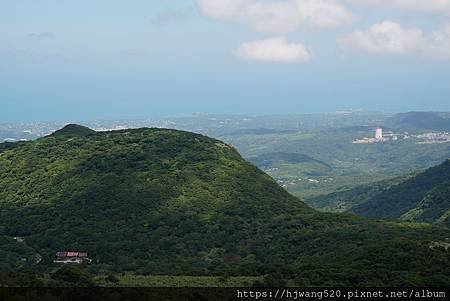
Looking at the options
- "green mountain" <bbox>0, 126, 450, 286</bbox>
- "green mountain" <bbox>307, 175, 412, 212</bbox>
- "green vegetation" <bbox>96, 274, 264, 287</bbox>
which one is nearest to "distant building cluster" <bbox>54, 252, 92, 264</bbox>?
"green mountain" <bbox>0, 126, 450, 286</bbox>

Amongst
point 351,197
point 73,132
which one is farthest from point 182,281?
point 351,197

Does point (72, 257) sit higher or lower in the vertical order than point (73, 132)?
lower

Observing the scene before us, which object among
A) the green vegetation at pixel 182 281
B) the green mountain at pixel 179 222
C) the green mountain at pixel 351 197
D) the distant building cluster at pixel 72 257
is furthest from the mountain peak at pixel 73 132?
the green mountain at pixel 351 197

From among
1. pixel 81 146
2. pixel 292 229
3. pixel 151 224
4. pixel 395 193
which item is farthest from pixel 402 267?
pixel 395 193

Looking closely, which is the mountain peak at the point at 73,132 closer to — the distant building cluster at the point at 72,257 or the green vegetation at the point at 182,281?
the distant building cluster at the point at 72,257

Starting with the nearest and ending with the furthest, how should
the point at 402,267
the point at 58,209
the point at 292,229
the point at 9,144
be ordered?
the point at 402,267, the point at 292,229, the point at 58,209, the point at 9,144

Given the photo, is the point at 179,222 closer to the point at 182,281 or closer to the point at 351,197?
the point at 182,281

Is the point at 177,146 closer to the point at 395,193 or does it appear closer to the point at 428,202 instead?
the point at 428,202

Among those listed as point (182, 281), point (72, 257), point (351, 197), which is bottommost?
point (351, 197)
